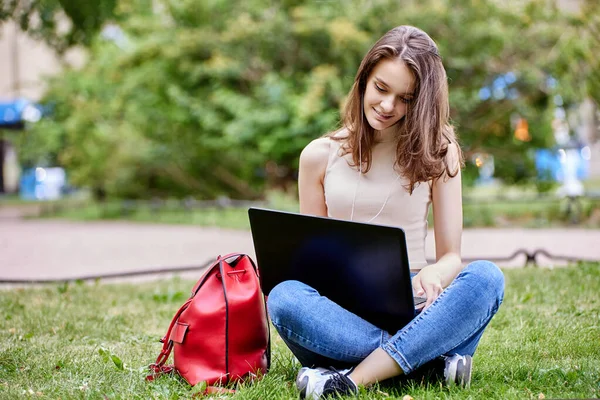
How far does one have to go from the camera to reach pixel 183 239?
10.5 metres

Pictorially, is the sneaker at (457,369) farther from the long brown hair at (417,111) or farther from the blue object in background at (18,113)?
the blue object in background at (18,113)

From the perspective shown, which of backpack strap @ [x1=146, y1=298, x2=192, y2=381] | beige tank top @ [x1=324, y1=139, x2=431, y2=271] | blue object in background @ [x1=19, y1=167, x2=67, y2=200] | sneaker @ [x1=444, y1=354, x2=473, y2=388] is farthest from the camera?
blue object in background @ [x1=19, y1=167, x2=67, y2=200]

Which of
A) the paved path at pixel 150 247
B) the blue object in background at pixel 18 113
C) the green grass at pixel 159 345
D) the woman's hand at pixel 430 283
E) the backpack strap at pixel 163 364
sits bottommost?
the paved path at pixel 150 247

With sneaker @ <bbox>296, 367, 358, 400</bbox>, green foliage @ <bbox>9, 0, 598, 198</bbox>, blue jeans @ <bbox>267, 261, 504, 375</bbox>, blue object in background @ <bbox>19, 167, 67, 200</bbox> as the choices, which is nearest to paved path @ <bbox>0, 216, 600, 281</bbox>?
green foliage @ <bbox>9, 0, 598, 198</bbox>

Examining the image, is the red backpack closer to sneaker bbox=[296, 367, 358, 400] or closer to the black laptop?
the black laptop

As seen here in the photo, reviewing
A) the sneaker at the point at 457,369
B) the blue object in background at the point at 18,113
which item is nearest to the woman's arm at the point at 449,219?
the sneaker at the point at 457,369

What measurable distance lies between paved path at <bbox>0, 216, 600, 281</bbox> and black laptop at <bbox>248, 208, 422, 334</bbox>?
13.7 ft

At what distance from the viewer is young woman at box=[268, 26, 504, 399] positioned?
261 centimetres

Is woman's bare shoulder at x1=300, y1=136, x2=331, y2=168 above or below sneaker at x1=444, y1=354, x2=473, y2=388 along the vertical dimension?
above

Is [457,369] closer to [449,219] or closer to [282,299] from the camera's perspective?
[449,219]

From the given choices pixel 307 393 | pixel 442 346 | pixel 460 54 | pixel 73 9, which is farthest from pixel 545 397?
pixel 460 54

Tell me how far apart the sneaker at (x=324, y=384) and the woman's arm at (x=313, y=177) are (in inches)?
28.2

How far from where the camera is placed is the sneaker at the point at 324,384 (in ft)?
8.54

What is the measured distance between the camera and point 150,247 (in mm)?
9656
